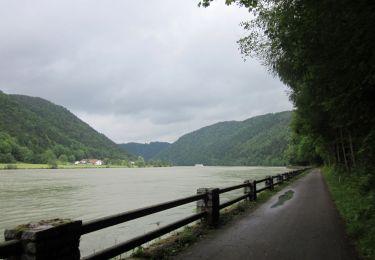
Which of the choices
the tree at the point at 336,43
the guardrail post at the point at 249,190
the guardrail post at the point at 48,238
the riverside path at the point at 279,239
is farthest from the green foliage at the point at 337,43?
the guardrail post at the point at 48,238

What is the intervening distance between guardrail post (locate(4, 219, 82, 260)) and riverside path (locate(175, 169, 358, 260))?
273 cm

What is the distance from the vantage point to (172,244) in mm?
8398

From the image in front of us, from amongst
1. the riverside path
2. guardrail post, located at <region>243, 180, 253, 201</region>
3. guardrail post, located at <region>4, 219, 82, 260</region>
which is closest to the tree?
the riverside path

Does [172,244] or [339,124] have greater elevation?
[339,124]

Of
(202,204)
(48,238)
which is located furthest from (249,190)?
(48,238)

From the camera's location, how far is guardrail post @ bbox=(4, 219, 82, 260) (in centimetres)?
459

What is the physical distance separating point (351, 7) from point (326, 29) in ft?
5.20

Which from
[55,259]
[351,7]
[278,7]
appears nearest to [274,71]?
[278,7]

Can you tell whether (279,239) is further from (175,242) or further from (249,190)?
(249,190)

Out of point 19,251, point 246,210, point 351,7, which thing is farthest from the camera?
point 246,210

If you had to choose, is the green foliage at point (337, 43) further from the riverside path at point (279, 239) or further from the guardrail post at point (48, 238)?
the guardrail post at point (48, 238)

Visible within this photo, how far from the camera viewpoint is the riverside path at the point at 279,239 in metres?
7.49

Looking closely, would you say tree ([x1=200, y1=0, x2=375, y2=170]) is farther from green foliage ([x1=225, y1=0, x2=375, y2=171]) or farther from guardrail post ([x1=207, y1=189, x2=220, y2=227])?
guardrail post ([x1=207, y1=189, x2=220, y2=227])

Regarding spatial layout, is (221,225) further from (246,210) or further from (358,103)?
(358,103)
